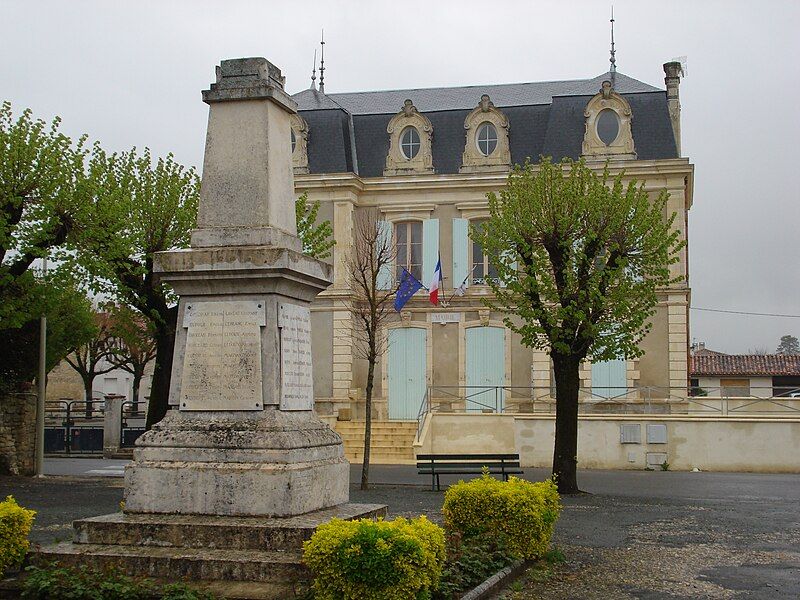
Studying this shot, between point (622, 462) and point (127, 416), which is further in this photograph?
point (127, 416)

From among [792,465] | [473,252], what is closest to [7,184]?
[473,252]

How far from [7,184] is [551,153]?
57.0 ft

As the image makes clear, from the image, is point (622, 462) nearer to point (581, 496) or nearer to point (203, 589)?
point (581, 496)

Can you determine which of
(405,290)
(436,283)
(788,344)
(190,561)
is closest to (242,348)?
(190,561)

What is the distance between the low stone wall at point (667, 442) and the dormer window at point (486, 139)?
341 inches

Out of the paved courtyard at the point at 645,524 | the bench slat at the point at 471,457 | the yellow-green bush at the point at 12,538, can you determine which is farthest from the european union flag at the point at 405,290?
the yellow-green bush at the point at 12,538

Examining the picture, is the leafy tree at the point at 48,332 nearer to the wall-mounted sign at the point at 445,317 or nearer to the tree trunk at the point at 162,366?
the tree trunk at the point at 162,366

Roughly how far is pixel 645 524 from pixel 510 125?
20.2 m

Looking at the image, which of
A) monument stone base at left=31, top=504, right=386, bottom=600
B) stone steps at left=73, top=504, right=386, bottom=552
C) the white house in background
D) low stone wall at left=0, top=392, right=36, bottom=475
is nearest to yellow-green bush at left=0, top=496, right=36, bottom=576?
monument stone base at left=31, top=504, right=386, bottom=600

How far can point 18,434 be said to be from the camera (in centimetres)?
2392

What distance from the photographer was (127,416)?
35.5m

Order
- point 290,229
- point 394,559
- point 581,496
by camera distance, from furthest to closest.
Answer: point 581,496 → point 290,229 → point 394,559

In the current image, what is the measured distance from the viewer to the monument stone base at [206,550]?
26.1ft

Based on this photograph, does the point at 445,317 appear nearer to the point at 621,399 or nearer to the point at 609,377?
the point at 609,377
